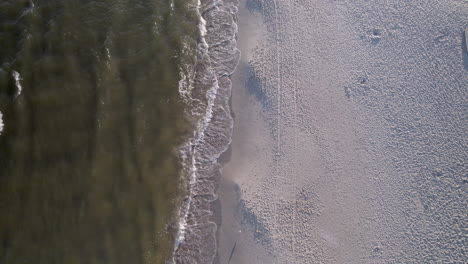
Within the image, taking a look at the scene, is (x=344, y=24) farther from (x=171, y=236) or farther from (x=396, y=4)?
(x=171, y=236)

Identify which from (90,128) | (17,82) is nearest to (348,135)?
(90,128)

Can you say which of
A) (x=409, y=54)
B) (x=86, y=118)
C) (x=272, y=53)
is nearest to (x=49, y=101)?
(x=86, y=118)

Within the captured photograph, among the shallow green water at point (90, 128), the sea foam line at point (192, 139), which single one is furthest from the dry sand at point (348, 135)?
the shallow green water at point (90, 128)

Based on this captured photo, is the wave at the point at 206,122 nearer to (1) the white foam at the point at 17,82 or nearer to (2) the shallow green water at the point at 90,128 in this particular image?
(2) the shallow green water at the point at 90,128

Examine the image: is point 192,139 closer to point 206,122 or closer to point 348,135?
point 206,122

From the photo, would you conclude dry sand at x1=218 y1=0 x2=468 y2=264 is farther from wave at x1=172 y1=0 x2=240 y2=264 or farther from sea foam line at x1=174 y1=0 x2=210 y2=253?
sea foam line at x1=174 y1=0 x2=210 y2=253

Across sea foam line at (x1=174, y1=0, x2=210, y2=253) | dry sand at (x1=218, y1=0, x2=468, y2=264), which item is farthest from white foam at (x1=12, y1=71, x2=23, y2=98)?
dry sand at (x1=218, y1=0, x2=468, y2=264)

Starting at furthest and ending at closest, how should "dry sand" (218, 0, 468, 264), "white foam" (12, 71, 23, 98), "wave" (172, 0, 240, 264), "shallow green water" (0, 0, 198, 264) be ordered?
"white foam" (12, 71, 23, 98) → "wave" (172, 0, 240, 264) → "dry sand" (218, 0, 468, 264) → "shallow green water" (0, 0, 198, 264)
